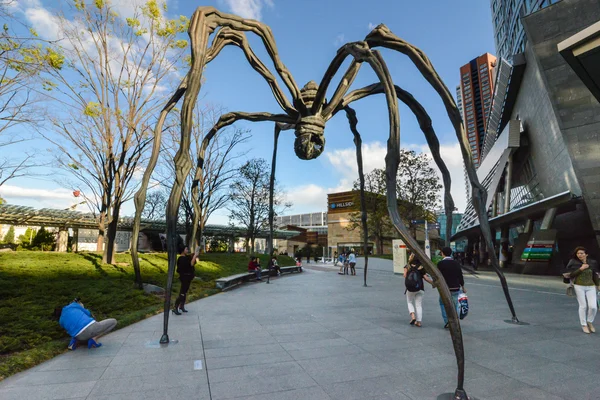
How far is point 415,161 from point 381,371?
35931mm

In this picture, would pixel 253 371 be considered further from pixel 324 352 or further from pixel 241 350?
pixel 324 352

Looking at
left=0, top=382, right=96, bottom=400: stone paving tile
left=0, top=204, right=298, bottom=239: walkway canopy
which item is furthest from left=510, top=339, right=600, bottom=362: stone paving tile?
left=0, top=204, right=298, bottom=239: walkway canopy

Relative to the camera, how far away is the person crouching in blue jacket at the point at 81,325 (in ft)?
15.3

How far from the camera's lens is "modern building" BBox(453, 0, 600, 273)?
1523 cm

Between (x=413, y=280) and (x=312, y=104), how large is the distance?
13.6ft

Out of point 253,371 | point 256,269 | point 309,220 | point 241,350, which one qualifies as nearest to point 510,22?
point 256,269

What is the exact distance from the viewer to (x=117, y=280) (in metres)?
9.90

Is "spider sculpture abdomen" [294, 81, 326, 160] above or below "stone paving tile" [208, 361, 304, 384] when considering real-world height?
above

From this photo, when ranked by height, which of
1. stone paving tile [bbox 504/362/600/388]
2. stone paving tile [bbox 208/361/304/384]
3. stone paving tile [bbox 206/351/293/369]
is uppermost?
stone paving tile [bbox 504/362/600/388]

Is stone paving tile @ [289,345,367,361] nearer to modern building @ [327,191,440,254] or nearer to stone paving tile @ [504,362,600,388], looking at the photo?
stone paving tile @ [504,362,600,388]

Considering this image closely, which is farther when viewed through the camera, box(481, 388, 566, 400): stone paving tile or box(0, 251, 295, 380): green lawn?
box(0, 251, 295, 380): green lawn

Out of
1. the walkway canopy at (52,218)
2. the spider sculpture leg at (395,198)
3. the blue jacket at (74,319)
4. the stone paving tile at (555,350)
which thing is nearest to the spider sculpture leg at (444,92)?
the spider sculpture leg at (395,198)

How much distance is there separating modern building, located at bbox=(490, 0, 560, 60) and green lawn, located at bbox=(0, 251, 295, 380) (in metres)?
26.2

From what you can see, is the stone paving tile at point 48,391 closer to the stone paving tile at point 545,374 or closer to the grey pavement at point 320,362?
the grey pavement at point 320,362
